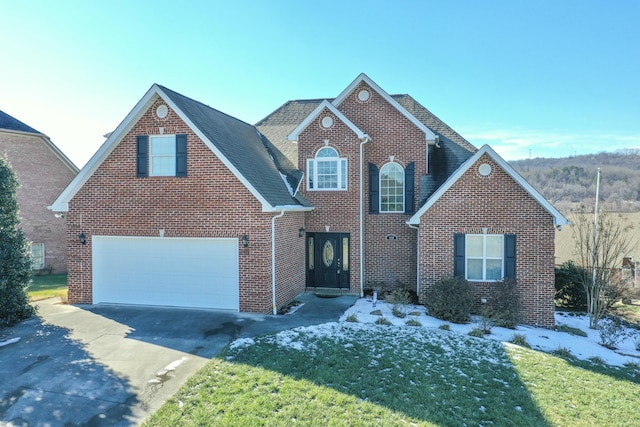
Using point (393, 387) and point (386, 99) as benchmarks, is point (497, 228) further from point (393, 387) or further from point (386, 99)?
point (393, 387)

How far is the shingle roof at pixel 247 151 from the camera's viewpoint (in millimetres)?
12734

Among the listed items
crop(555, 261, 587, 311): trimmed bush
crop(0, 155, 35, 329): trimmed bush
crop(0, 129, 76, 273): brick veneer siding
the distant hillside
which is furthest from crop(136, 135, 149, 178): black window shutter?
the distant hillside

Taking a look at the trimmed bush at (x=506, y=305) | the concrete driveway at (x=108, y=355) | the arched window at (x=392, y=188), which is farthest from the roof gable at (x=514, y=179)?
the concrete driveway at (x=108, y=355)

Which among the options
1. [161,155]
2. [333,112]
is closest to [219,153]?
[161,155]

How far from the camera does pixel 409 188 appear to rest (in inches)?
614

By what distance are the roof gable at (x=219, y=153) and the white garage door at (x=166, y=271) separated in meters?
1.75

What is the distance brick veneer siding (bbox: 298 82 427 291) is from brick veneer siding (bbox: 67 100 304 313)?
2691 millimetres

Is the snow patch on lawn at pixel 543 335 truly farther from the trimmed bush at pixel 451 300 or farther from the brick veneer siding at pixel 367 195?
the brick veneer siding at pixel 367 195

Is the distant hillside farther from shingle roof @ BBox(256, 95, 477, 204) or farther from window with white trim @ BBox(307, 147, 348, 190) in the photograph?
window with white trim @ BBox(307, 147, 348, 190)

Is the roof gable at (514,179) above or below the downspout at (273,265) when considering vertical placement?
above

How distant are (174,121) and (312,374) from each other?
881cm

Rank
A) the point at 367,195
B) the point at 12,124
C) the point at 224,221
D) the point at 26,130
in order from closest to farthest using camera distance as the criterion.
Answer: the point at 224,221 < the point at 367,195 < the point at 12,124 < the point at 26,130

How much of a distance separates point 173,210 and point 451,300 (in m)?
8.87

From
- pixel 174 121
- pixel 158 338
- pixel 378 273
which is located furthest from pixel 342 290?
pixel 174 121
